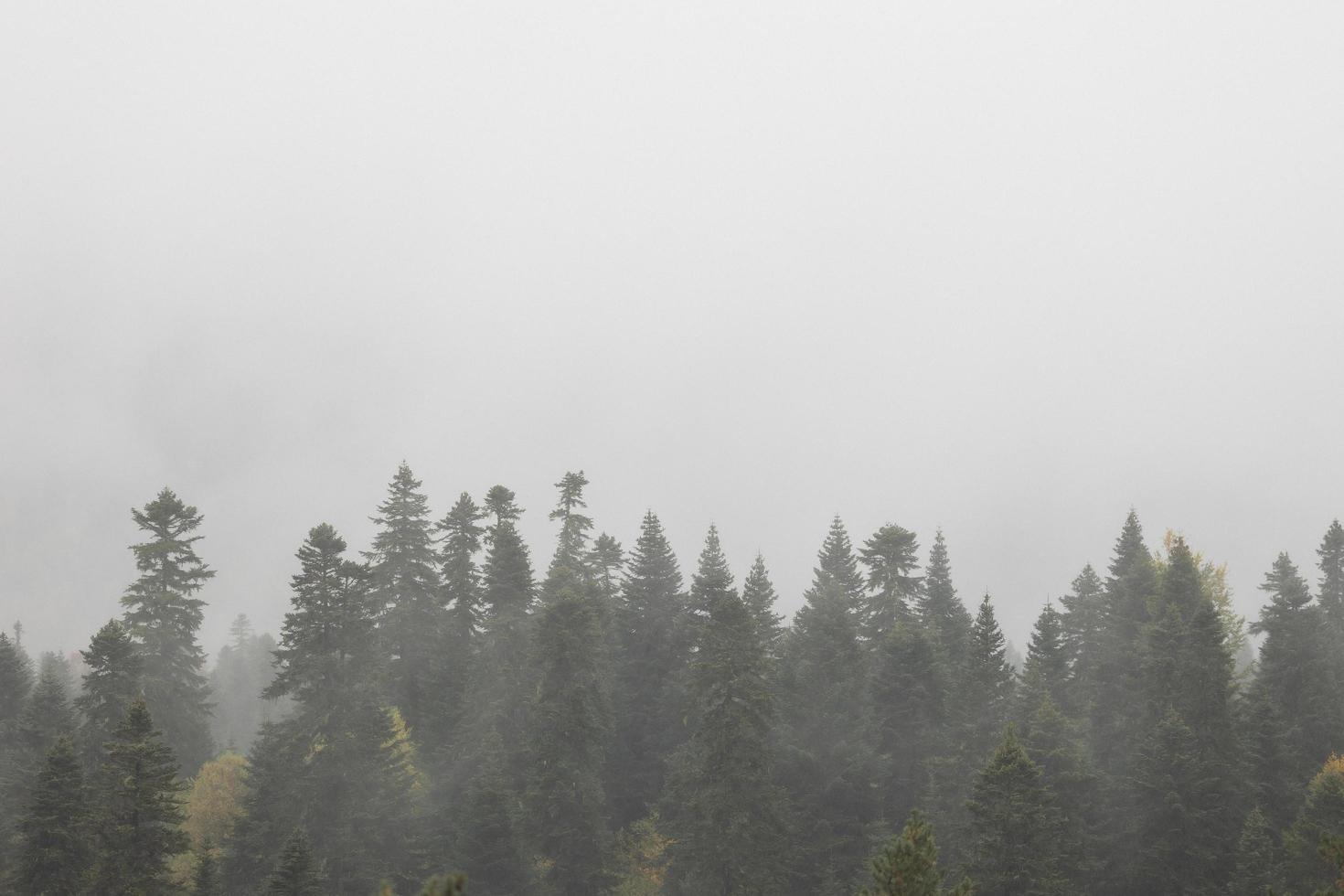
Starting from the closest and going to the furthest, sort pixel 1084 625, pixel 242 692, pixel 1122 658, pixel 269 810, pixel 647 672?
pixel 269 810
pixel 1122 658
pixel 647 672
pixel 1084 625
pixel 242 692

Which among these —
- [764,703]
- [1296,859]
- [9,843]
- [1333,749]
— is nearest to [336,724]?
[9,843]

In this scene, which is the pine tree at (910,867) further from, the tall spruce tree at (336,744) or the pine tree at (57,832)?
the pine tree at (57,832)

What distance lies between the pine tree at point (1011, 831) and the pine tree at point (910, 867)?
18235mm

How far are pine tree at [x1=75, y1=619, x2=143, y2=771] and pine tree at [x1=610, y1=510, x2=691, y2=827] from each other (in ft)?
104

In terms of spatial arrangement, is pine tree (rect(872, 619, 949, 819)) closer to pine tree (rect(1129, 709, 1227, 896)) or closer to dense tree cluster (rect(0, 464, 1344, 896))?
dense tree cluster (rect(0, 464, 1344, 896))

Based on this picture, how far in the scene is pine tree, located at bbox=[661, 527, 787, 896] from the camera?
143 feet

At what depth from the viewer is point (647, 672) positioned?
211 feet

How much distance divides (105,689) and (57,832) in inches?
499

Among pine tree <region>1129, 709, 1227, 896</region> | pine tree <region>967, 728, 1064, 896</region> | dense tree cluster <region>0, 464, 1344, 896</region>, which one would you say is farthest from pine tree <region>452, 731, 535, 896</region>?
pine tree <region>1129, 709, 1227, 896</region>

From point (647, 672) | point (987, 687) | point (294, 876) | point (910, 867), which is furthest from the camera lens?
point (647, 672)

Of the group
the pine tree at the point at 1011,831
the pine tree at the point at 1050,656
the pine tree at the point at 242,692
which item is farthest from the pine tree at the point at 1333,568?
the pine tree at the point at 242,692

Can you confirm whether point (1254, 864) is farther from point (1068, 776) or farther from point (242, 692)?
point (242, 692)

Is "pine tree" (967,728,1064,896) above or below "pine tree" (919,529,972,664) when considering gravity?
below

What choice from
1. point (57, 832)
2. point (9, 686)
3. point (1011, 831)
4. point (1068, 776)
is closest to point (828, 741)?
point (1068, 776)
